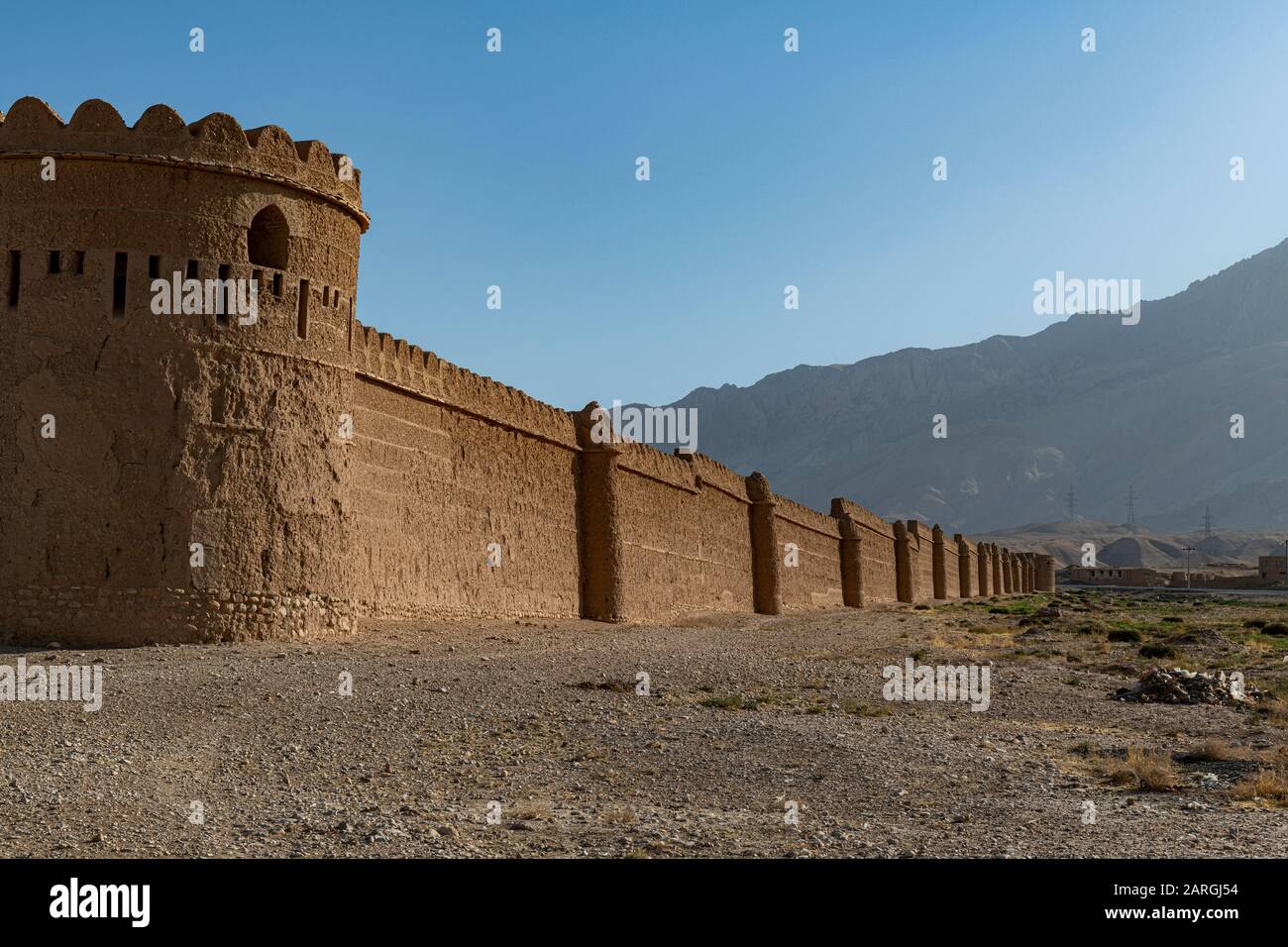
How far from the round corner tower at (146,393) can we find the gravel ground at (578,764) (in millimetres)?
913

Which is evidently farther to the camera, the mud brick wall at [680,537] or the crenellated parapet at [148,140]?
the mud brick wall at [680,537]

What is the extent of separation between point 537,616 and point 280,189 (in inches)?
378

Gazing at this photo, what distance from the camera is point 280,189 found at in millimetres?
14812

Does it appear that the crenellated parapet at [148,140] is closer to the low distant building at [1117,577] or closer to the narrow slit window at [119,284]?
the narrow slit window at [119,284]

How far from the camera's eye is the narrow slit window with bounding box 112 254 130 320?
1366cm

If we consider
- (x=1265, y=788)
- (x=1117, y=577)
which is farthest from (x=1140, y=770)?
(x=1117, y=577)

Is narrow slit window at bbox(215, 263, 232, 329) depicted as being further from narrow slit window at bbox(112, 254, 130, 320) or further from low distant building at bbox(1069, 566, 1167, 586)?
low distant building at bbox(1069, 566, 1167, 586)

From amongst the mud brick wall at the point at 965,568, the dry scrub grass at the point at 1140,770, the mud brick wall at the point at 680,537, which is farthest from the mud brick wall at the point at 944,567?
the dry scrub grass at the point at 1140,770

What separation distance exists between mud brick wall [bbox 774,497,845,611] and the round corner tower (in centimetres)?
2377

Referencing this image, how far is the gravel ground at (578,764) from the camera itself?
19.7 feet

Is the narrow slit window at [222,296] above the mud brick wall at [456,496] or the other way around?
above

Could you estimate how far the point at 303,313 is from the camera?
49.4ft
